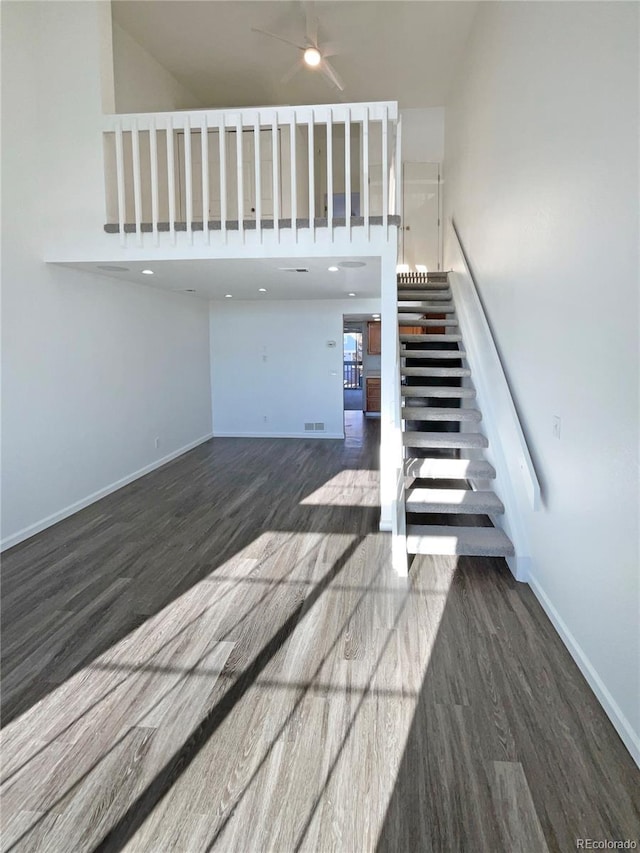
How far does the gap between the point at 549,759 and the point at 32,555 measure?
3.57 m

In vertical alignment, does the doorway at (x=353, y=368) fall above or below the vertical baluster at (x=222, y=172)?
below

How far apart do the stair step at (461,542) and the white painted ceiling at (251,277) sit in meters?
2.29

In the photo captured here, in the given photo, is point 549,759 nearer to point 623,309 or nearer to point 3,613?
point 623,309

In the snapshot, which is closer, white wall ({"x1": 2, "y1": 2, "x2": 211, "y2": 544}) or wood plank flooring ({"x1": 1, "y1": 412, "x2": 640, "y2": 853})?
wood plank flooring ({"x1": 1, "y1": 412, "x2": 640, "y2": 853})

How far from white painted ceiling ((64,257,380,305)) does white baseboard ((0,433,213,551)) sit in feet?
7.13

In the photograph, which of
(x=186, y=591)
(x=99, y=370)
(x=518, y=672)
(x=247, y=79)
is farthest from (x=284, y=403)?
(x=518, y=672)

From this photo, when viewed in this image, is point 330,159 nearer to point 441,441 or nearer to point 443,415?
point 443,415

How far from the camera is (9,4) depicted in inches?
148

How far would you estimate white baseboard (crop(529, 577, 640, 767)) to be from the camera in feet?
6.16

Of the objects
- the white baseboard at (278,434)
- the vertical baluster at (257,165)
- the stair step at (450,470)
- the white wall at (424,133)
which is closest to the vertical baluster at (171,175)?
the vertical baluster at (257,165)

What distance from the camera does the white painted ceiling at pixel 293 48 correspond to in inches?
204

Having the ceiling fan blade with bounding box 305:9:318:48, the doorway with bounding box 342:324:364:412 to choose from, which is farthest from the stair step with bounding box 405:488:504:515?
the doorway with bounding box 342:324:364:412

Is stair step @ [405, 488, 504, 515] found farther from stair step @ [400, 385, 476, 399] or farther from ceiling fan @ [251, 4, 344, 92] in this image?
ceiling fan @ [251, 4, 344, 92]

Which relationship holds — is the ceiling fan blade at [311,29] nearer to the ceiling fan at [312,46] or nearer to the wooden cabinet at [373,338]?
the ceiling fan at [312,46]
